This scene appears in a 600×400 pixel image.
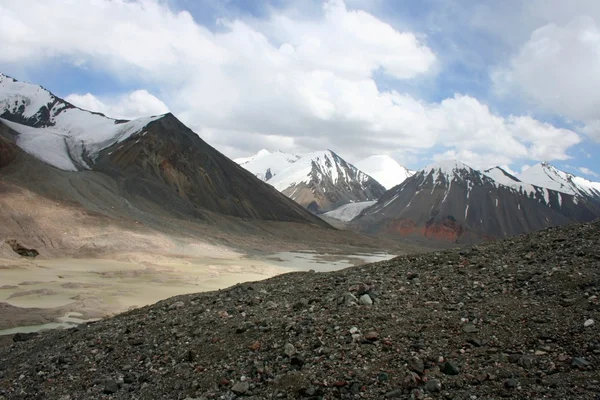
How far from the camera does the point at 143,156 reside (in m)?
86.2

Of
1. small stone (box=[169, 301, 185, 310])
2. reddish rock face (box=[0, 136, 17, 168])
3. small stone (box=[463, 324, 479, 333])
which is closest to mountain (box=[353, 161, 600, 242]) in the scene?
reddish rock face (box=[0, 136, 17, 168])

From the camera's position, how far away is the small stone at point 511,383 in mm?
5051

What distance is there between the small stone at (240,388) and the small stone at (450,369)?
2423mm

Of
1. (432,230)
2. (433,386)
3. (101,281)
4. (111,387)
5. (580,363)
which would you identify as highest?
(432,230)

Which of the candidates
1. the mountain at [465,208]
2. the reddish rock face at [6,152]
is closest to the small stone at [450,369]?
the reddish rock face at [6,152]

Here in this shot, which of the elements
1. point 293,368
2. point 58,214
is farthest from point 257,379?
point 58,214

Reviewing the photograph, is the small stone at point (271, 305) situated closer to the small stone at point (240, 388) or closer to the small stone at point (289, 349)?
the small stone at point (289, 349)

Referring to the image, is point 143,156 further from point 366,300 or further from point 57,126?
point 366,300

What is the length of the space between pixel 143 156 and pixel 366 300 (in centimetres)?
8414

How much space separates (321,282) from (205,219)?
68.4 meters

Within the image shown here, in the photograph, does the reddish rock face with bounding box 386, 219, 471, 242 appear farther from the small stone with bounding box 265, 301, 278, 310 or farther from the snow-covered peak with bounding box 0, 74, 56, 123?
the small stone with bounding box 265, 301, 278, 310

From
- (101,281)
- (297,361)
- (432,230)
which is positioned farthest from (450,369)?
(432,230)

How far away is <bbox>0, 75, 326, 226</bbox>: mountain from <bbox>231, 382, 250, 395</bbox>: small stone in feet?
219

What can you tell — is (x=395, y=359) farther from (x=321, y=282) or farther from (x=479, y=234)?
(x=479, y=234)
